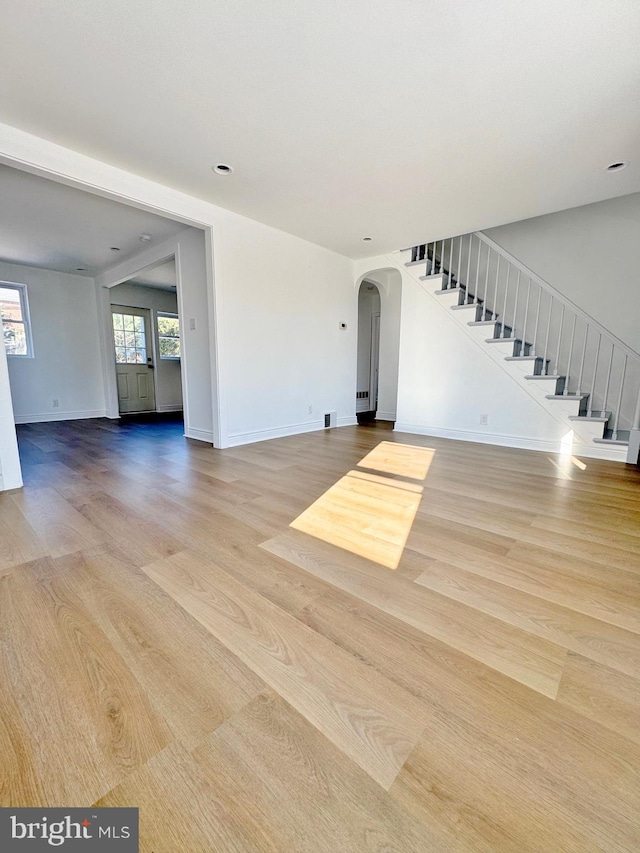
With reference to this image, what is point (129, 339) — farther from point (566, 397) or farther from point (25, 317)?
point (566, 397)

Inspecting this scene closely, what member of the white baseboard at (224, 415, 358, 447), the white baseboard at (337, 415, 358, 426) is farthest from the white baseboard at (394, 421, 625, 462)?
the white baseboard at (224, 415, 358, 447)

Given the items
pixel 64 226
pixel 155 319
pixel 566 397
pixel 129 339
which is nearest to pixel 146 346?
pixel 129 339

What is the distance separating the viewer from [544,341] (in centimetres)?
445

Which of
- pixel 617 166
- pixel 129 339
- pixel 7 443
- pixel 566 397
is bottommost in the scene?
pixel 7 443

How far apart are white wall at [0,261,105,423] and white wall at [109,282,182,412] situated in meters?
0.62

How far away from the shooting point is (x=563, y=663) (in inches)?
42.1

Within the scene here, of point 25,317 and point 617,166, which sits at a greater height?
point 617,166

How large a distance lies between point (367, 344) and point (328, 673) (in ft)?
22.1

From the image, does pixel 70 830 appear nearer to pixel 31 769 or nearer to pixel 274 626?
pixel 31 769

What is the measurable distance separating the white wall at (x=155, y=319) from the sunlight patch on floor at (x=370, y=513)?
225 inches

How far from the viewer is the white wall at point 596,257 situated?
3.86 metres

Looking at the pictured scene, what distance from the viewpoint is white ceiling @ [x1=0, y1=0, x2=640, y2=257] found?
163cm

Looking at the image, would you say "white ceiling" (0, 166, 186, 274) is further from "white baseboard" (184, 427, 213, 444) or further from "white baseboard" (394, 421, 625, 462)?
"white baseboard" (394, 421, 625, 462)

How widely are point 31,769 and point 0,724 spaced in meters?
0.20
